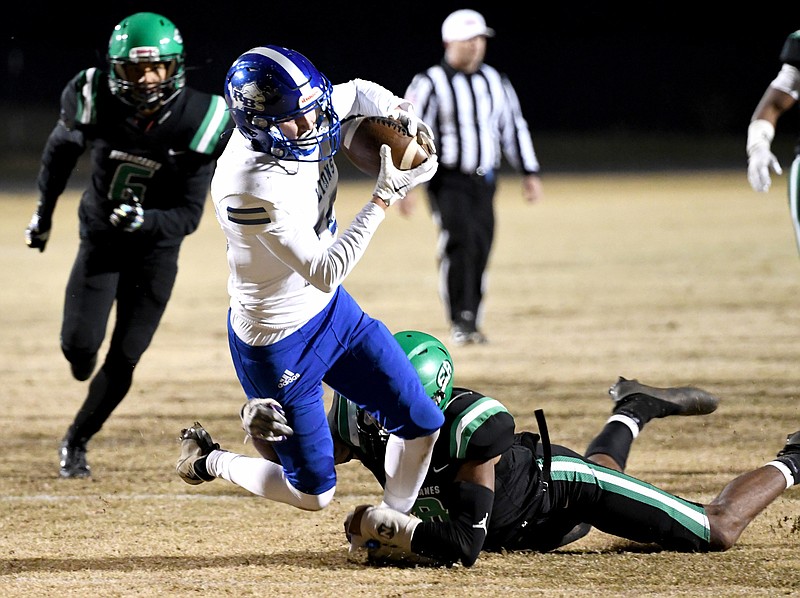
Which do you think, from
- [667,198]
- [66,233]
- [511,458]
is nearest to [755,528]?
[511,458]

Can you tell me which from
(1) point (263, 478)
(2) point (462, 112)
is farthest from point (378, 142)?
(2) point (462, 112)

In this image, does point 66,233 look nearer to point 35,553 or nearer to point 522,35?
point 35,553

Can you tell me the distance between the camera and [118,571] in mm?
3807

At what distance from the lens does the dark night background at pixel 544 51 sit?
25.9 m

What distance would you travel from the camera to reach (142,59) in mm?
4871

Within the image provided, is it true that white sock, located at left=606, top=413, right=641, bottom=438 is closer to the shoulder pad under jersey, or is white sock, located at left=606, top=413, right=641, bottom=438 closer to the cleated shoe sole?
the cleated shoe sole

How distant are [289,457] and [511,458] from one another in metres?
0.70

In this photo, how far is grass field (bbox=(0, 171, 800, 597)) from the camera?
373 cm

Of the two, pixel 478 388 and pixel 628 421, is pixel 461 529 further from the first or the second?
pixel 478 388

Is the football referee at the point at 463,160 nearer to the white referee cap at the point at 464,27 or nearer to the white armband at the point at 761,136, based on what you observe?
the white referee cap at the point at 464,27

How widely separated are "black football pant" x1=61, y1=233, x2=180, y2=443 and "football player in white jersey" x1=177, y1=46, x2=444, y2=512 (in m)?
1.31

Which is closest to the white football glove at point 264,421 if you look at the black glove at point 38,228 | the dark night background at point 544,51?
the black glove at point 38,228

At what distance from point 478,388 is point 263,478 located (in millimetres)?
2750

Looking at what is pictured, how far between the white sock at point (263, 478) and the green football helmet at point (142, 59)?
1633 millimetres
